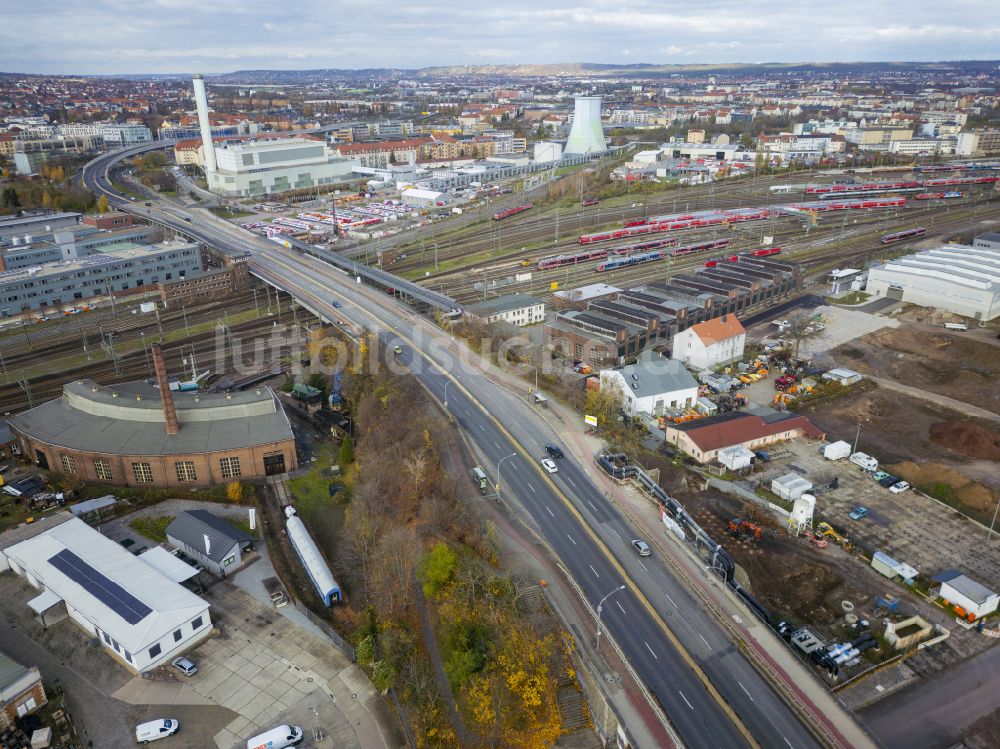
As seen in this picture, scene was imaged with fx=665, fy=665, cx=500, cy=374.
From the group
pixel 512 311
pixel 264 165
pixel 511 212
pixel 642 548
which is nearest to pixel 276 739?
pixel 642 548

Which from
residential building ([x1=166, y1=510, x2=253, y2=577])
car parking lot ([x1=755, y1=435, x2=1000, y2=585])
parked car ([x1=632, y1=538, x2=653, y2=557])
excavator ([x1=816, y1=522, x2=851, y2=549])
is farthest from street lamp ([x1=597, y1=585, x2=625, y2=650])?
residential building ([x1=166, y1=510, x2=253, y2=577])

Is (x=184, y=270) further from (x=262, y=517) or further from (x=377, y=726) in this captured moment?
(x=377, y=726)

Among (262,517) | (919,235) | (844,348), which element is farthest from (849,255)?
(262,517)

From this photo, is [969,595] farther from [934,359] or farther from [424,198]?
[424,198]

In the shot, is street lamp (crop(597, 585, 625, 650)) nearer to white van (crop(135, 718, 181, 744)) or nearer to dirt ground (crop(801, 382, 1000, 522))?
white van (crop(135, 718, 181, 744))

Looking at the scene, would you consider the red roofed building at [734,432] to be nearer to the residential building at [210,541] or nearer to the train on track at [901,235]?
the residential building at [210,541]

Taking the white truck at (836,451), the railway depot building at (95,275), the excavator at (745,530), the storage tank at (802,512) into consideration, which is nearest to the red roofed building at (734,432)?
the white truck at (836,451)
